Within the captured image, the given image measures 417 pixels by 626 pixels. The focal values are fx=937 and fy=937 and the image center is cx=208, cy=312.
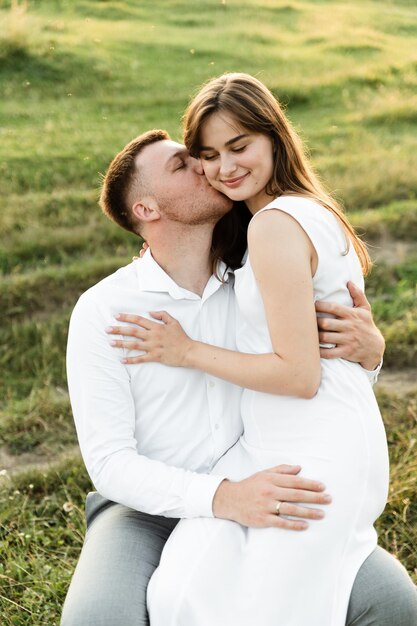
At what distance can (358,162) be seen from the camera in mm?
8695

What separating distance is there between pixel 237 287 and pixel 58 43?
29.4ft

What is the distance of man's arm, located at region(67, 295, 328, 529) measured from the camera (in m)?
2.77

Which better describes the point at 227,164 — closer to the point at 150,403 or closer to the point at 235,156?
the point at 235,156

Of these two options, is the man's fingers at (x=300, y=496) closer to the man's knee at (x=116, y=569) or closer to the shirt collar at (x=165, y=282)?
the man's knee at (x=116, y=569)

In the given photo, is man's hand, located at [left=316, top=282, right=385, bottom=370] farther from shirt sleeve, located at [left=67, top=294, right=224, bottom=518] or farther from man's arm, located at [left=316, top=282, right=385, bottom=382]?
shirt sleeve, located at [left=67, top=294, right=224, bottom=518]

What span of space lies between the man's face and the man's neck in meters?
0.06

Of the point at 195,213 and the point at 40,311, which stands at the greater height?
the point at 195,213

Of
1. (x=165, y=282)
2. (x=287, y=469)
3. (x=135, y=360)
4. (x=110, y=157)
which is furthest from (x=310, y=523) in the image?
(x=110, y=157)

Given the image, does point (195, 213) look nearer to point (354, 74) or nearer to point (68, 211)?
point (68, 211)

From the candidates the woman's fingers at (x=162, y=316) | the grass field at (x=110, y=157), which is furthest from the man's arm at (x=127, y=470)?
the grass field at (x=110, y=157)

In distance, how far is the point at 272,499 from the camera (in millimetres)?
2756

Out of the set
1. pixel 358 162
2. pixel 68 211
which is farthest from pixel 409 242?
pixel 68 211

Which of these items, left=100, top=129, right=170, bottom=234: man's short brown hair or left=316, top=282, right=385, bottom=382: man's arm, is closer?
left=316, top=282, right=385, bottom=382: man's arm

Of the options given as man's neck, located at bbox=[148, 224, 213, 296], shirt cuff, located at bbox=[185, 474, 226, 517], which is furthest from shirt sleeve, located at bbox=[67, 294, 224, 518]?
man's neck, located at bbox=[148, 224, 213, 296]
